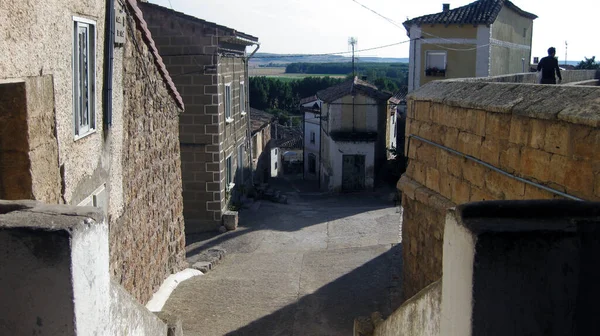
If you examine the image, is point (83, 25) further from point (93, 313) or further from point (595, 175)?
point (595, 175)

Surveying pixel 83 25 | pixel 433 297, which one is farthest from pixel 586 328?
pixel 83 25

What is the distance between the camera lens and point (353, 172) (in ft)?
88.7

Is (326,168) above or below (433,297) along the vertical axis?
below

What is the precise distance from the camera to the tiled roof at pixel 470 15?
25.0 m

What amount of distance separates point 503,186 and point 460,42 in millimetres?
21280

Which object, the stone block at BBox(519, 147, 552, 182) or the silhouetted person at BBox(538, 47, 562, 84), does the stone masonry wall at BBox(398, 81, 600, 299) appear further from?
the silhouetted person at BBox(538, 47, 562, 84)

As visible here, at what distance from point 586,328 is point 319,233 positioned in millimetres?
14179

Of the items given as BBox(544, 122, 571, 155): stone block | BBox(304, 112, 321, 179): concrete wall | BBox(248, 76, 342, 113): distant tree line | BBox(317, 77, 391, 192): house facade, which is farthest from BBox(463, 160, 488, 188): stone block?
BBox(248, 76, 342, 113): distant tree line

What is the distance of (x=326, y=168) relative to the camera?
29.6 metres

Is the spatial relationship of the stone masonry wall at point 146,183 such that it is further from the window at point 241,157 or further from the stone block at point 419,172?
the window at point 241,157

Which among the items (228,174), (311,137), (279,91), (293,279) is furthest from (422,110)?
(279,91)

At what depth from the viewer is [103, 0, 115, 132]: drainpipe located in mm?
7121

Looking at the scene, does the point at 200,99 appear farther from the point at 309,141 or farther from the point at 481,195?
the point at 309,141

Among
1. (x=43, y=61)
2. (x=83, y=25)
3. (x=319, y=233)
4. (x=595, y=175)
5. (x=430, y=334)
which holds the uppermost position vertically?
(x=83, y=25)
